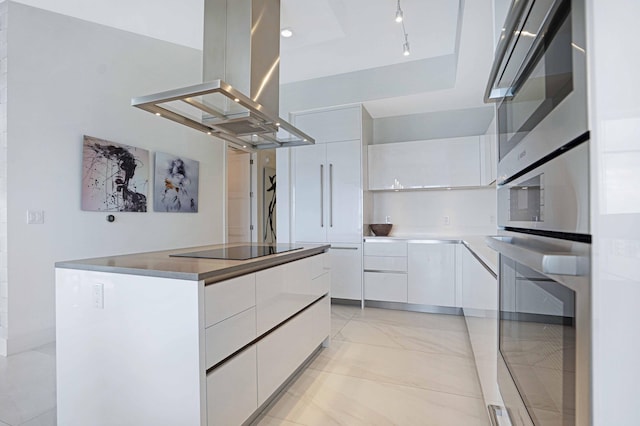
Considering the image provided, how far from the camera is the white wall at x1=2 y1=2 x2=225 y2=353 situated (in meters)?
2.58

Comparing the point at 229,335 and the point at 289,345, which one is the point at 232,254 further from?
the point at 289,345

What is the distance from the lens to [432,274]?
11.8 feet

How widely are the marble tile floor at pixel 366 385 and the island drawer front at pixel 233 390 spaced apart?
0.25 m

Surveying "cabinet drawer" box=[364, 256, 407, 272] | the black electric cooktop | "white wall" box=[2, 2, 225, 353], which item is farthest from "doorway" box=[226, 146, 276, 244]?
the black electric cooktop

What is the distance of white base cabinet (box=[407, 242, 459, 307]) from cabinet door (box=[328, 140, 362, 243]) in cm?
72

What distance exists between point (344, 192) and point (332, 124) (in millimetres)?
892

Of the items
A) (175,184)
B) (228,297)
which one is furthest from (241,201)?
(228,297)

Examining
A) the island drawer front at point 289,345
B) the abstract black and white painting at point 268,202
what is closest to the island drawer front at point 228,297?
the island drawer front at point 289,345

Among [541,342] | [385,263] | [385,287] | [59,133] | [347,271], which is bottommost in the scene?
[385,287]

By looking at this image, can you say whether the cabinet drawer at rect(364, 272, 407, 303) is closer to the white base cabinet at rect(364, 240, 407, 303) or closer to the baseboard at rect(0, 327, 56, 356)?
the white base cabinet at rect(364, 240, 407, 303)

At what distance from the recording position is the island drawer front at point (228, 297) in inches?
52.1

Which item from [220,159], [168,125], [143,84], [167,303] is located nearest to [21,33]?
[143,84]

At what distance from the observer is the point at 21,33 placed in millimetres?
2623

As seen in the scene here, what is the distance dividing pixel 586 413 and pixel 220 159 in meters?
4.91
